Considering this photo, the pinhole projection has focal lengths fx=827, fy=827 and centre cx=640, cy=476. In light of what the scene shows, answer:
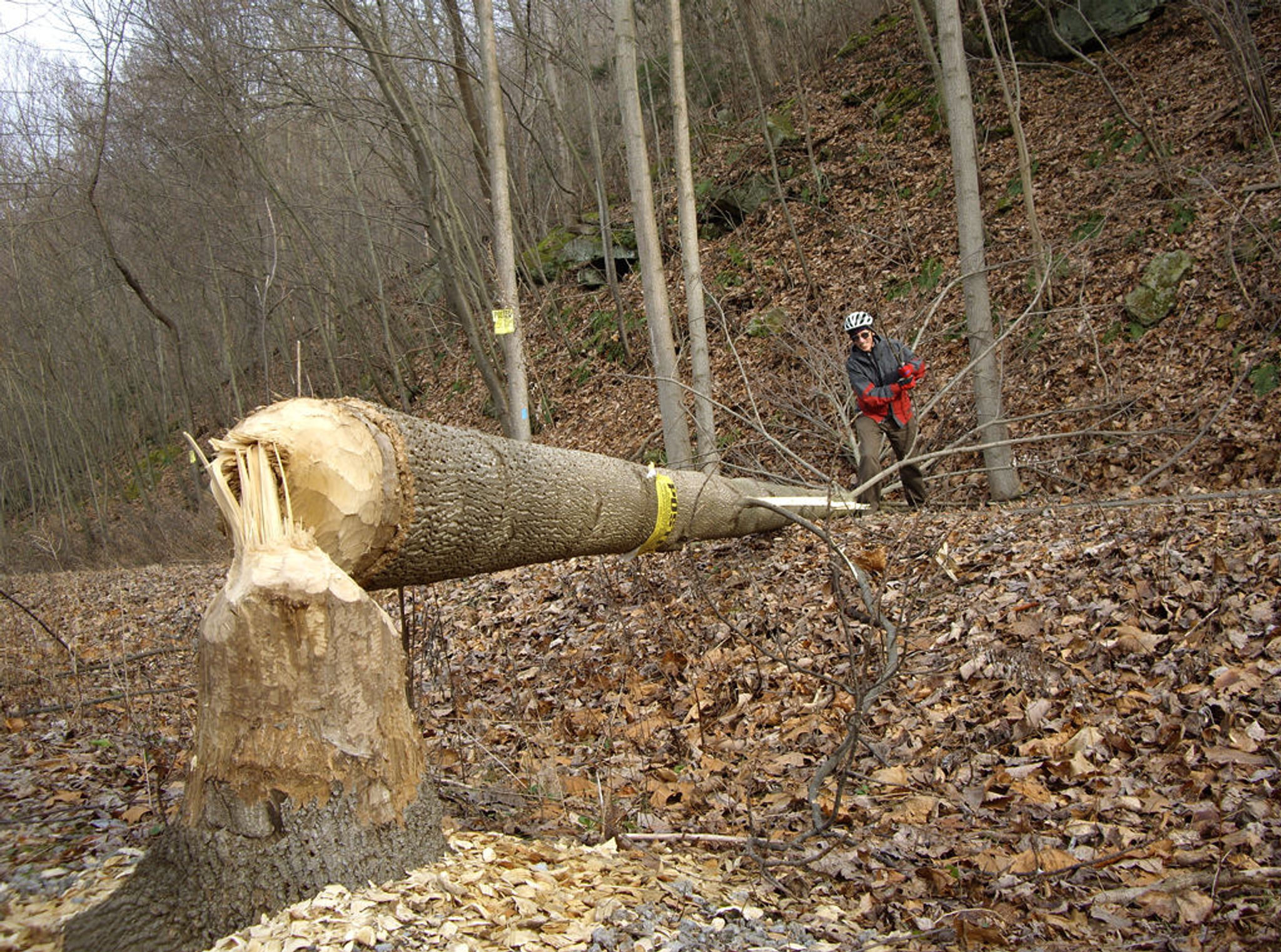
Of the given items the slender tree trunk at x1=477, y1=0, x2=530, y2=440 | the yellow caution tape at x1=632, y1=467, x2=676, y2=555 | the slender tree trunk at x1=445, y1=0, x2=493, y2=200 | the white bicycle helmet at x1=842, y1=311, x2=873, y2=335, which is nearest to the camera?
the yellow caution tape at x1=632, y1=467, x2=676, y2=555

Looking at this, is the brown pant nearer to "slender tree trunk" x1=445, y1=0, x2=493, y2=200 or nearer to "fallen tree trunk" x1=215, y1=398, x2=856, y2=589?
"fallen tree trunk" x1=215, y1=398, x2=856, y2=589

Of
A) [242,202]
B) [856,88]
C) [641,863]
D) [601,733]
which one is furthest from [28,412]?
[641,863]

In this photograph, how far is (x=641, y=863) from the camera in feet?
9.20

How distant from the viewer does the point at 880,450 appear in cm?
801

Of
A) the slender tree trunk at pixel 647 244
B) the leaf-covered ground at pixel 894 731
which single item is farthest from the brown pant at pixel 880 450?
the slender tree trunk at pixel 647 244

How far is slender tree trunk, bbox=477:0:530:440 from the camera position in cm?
1035

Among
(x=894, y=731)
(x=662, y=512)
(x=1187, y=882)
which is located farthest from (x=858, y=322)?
(x=1187, y=882)

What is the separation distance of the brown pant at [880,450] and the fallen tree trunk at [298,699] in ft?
18.9

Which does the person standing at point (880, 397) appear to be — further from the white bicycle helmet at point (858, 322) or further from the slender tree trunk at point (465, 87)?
the slender tree trunk at point (465, 87)

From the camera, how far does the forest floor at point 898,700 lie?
248 centimetres

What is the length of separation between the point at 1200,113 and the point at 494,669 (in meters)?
11.9

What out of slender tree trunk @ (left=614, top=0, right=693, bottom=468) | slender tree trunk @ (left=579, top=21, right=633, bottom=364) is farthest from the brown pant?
slender tree trunk @ (left=579, top=21, right=633, bottom=364)

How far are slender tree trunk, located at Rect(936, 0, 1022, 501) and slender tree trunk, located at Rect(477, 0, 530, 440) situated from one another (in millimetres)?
5189

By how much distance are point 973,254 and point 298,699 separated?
25.7 ft
